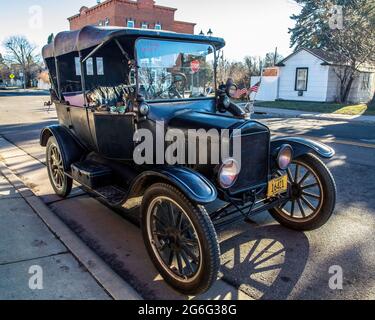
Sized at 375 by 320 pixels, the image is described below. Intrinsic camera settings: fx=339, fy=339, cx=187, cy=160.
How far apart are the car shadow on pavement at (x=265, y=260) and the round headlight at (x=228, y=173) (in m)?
0.80

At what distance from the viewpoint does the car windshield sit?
146 inches

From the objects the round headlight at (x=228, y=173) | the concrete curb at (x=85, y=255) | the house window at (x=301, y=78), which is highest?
the house window at (x=301, y=78)

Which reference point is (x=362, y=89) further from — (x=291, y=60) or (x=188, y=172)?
(x=188, y=172)

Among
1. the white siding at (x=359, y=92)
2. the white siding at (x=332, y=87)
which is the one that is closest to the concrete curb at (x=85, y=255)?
the white siding at (x=332, y=87)

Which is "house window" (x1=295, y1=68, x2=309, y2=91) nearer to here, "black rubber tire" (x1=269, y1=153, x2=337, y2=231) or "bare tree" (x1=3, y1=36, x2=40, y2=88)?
"black rubber tire" (x1=269, y1=153, x2=337, y2=231)

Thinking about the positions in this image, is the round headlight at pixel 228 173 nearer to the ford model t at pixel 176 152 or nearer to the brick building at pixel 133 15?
the ford model t at pixel 176 152

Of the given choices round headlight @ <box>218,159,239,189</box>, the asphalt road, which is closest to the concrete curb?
the asphalt road

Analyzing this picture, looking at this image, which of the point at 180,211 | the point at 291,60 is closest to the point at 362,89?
the point at 291,60

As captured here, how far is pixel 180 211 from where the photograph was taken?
2.86 meters

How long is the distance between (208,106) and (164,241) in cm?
183

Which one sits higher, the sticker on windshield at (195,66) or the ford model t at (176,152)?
the sticker on windshield at (195,66)

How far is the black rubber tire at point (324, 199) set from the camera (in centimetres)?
364

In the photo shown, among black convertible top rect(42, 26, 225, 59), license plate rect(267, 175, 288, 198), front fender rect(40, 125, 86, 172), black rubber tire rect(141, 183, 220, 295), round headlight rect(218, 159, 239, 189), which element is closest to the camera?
black rubber tire rect(141, 183, 220, 295)

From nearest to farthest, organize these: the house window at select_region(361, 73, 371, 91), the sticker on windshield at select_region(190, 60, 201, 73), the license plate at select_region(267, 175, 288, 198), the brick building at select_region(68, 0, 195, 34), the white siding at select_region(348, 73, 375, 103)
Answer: the license plate at select_region(267, 175, 288, 198)
the sticker on windshield at select_region(190, 60, 201, 73)
the white siding at select_region(348, 73, 375, 103)
the house window at select_region(361, 73, 371, 91)
the brick building at select_region(68, 0, 195, 34)
